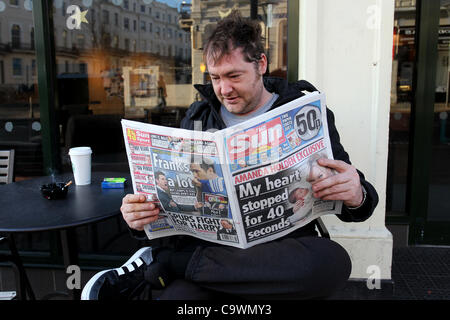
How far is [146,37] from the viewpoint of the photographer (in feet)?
10.4

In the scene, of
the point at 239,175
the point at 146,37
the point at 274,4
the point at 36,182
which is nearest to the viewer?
the point at 239,175

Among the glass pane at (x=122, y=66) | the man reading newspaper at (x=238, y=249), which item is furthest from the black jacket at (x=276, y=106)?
the glass pane at (x=122, y=66)

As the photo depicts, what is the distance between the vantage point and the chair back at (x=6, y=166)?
228cm

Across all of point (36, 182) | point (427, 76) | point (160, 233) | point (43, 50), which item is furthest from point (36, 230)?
point (427, 76)

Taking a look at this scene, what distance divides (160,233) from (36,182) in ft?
3.78

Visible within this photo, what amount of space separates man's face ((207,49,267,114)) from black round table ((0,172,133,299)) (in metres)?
0.66

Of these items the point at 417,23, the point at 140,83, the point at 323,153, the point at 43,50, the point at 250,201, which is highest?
the point at 417,23

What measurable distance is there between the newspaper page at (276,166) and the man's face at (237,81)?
0.33 metres

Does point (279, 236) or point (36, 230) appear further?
point (36, 230)

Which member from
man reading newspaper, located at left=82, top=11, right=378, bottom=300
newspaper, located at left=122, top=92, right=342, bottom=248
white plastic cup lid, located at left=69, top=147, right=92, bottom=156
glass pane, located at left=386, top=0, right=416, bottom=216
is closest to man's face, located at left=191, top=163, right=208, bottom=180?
newspaper, located at left=122, top=92, right=342, bottom=248

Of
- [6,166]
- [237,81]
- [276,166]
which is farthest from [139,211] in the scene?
[6,166]

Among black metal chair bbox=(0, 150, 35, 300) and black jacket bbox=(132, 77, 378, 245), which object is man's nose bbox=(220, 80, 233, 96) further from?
black metal chair bbox=(0, 150, 35, 300)

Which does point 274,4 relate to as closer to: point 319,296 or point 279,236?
point 279,236

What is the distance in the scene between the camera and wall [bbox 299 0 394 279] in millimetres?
2326
